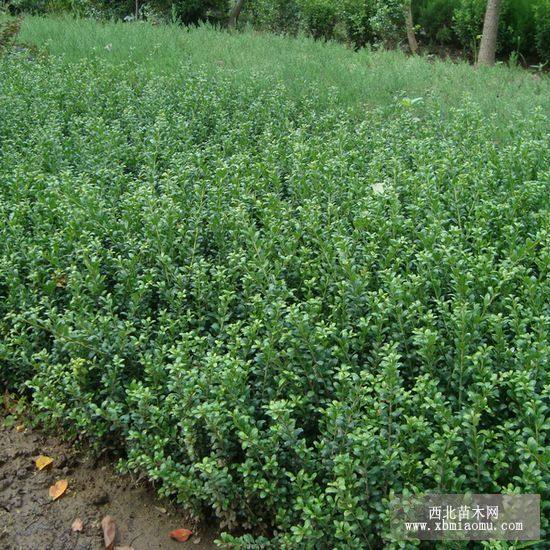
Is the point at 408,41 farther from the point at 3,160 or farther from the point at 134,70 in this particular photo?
the point at 3,160

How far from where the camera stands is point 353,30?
12.2 metres

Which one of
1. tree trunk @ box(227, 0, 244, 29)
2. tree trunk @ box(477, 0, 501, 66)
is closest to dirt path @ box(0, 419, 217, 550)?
tree trunk @ box(477, 0, 501, 66)

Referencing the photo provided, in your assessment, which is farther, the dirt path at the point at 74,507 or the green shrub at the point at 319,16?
the green shrub at the point at 319,16

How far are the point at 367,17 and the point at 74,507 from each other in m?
10.9

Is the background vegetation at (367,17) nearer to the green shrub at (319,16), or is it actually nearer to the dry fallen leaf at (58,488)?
the green shrub at (319,16)

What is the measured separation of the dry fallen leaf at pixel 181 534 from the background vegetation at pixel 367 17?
946cm

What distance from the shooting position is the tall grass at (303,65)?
21.5ft

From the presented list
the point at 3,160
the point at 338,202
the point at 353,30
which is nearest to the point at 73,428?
the point at 338,202

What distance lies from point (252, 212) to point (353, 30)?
9104mm

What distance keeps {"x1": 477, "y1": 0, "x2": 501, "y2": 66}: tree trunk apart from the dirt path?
7597mm

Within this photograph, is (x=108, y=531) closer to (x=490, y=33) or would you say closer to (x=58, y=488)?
(x=58, y=488)

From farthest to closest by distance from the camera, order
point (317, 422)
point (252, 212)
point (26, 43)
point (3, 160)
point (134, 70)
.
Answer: point (26, 43), point (134, 70), point (3, 160), point (252, 212), point (317, 422)

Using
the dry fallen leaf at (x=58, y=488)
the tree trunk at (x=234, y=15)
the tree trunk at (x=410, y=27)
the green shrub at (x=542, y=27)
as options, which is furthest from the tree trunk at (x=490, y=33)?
the dry fallen leaf at (x=58, y=488)

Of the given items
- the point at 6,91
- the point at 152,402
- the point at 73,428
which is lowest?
the point at 73,428
